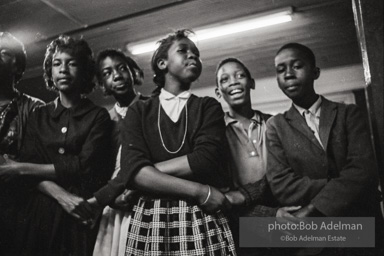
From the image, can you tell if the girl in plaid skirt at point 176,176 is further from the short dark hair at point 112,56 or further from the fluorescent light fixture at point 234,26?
the fluorescent light fixture at point 234,26

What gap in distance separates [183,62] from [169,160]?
0.38 m

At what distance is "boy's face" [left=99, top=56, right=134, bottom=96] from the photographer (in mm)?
1529

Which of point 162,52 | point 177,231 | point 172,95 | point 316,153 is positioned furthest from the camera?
point 162,52

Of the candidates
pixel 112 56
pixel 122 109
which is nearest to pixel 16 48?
pixel 112 56

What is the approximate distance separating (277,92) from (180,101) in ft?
3.05

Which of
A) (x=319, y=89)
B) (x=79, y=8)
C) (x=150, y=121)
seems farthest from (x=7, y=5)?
(x=319, y=89)

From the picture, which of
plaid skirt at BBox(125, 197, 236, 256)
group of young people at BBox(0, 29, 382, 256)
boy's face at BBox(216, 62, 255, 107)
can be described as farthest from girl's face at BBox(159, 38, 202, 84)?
plaid skirt at BBox(125, 197, 236, 256)

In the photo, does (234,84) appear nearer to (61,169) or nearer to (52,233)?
(61,169)

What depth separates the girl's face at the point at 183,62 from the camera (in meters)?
1.33

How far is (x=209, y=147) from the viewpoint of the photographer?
3.67 ft

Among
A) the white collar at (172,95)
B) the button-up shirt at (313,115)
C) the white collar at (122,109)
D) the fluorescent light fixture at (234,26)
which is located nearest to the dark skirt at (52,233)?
the white collar at (122,109)

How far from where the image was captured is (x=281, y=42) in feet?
6.98

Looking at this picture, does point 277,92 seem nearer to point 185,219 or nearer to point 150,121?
point 150,121

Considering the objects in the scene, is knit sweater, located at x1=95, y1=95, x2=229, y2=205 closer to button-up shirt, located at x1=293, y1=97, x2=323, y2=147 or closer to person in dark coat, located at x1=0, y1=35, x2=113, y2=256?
person in dark coat, located at x1=0, y1=35, x2=113, y2=256
